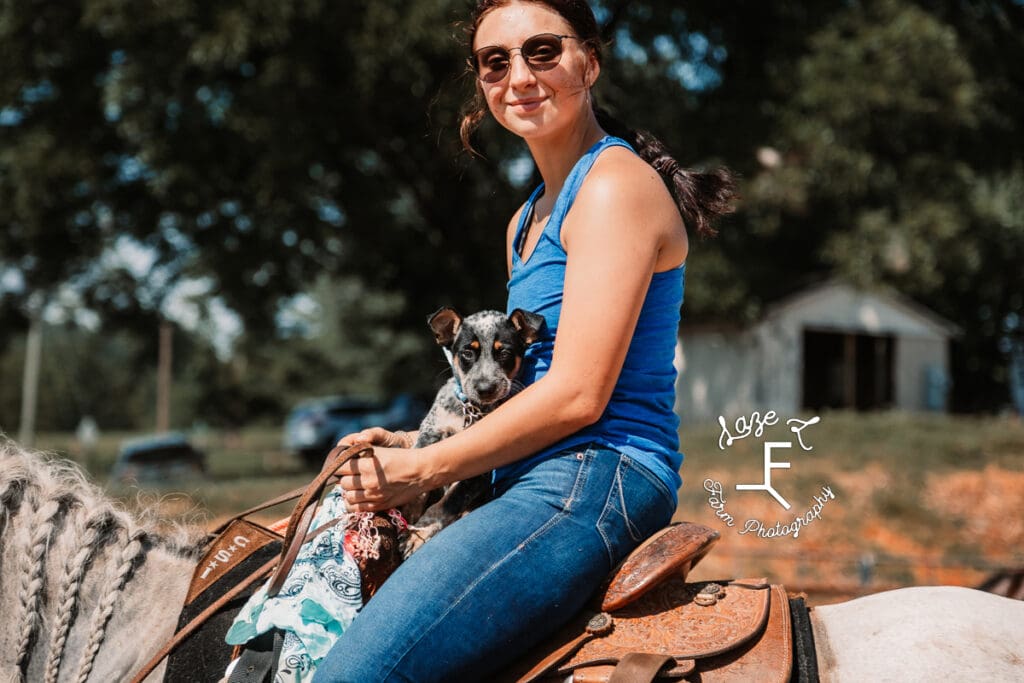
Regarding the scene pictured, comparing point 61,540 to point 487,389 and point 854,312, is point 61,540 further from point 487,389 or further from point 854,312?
point 854,312

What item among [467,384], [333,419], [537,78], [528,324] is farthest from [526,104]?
[333,419]

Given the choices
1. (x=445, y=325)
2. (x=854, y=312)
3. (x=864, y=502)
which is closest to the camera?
(x=445, y=325)

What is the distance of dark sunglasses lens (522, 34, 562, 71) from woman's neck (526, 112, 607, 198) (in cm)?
18

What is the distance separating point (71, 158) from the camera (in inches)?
545

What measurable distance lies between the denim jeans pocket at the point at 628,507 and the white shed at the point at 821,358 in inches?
712

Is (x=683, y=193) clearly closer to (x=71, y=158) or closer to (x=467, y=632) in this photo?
(x=467, y=632)

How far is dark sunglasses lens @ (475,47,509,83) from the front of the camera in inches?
89.1

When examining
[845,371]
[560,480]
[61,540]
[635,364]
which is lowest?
[845,371]

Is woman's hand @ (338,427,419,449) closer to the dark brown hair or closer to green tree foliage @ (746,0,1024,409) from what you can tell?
the dark brown hair

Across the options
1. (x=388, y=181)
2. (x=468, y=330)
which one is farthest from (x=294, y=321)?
(x=468, y=330)

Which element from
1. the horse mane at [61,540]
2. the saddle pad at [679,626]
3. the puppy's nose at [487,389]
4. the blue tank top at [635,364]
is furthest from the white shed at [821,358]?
the horse mane at [61,540]

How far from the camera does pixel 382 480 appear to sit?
200 centimetres

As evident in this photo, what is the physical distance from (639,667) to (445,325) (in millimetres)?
1297
